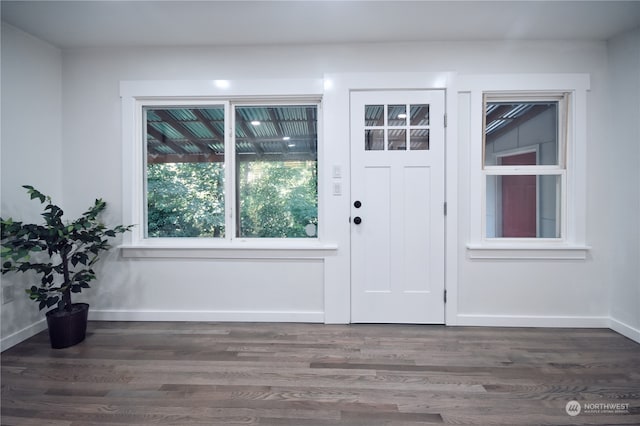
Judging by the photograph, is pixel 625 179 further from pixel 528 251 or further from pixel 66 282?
pixel 66 282

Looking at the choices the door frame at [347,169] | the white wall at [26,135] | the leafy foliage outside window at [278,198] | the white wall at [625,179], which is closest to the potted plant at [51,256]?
the white wall at [26,135]

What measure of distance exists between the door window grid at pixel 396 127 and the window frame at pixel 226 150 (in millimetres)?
445

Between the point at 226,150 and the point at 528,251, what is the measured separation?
2727mm

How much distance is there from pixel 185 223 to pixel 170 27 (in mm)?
1590

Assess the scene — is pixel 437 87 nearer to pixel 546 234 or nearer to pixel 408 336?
pixel 546 234

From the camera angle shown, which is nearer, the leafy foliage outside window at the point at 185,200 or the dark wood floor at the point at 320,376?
the dark wood floor at the point at 320,376

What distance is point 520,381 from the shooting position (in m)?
1.78

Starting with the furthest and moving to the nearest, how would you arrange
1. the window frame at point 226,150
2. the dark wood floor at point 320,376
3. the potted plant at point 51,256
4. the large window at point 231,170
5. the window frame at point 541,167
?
the large window at point 231,170 → the window frame at point 226,150 → the window frame at point 541,167 → the potted plant at point 51,256 → the dark wood floor at point 320,376

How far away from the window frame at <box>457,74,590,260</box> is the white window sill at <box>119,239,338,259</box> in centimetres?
126

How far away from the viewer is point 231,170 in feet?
8.85

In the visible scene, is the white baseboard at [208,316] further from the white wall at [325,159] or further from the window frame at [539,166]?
the window frame at [539,166]

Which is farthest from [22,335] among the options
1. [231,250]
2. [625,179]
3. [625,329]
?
[625,179]

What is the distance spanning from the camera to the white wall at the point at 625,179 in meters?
2.29

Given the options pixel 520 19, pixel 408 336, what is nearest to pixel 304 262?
pixel 408 336
